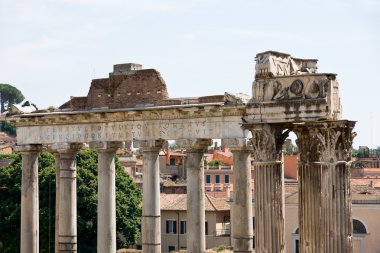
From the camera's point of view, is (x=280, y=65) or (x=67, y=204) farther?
(x=67, y=204)

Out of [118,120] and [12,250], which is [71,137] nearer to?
[118,120]

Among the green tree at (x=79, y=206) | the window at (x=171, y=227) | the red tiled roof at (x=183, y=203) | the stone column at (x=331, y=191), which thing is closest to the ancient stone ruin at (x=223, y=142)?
the stone column at (x=331, y=191)

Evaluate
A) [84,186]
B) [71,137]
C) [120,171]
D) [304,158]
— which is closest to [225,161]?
[120,171]

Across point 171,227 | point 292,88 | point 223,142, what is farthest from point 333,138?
point 171,227

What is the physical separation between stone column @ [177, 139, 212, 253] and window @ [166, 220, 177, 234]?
156 ft

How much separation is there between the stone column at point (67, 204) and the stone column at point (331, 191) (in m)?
16.4

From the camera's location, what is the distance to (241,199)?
3206 centimetres

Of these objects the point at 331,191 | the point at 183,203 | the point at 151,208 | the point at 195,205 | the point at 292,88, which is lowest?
the point at 183,203

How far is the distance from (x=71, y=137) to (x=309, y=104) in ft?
53.2

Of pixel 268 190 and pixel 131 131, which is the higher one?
pixel 131 131

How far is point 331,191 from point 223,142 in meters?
11.6

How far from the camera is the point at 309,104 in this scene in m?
22.1

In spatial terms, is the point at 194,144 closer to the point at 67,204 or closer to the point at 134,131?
the point at 134,131

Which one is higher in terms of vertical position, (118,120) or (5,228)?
(118,120)
